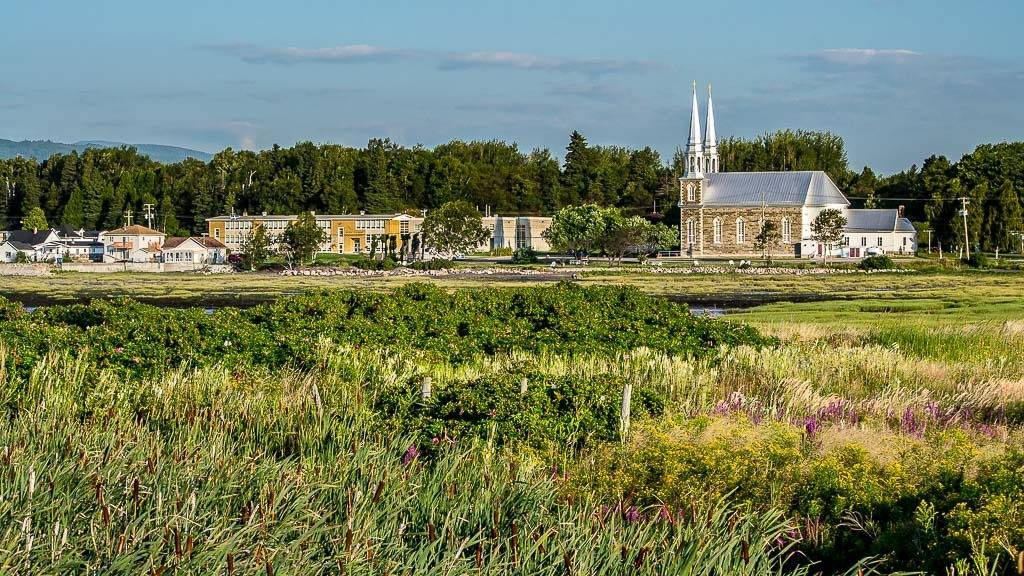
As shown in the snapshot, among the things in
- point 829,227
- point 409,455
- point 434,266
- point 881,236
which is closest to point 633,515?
point 409,455

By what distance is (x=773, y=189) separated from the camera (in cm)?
10500

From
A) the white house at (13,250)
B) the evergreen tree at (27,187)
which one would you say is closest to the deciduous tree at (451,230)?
the white house at (13,250)

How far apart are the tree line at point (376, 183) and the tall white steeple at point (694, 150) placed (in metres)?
7.13

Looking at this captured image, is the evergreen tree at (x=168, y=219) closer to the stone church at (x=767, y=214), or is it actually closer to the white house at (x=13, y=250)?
the white house at (x=13, y=250)

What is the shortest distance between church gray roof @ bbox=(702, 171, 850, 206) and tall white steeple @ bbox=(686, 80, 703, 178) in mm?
1213

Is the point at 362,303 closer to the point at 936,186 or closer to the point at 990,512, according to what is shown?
the point at 990,512

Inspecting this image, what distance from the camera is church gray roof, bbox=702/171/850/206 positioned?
103188 millimetres

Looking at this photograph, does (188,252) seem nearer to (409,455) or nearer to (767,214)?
(767,214)

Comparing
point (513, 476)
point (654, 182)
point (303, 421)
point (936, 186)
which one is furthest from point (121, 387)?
point (654, 182)

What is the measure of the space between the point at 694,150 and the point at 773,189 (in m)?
8.17

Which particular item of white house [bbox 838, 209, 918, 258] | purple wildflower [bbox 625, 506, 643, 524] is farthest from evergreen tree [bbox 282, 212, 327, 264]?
purple wildflower [bbox 625, 506, 643, 524]

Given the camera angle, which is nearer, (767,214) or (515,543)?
(515,543)

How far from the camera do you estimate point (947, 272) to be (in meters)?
65.6

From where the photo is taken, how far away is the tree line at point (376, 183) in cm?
12619
